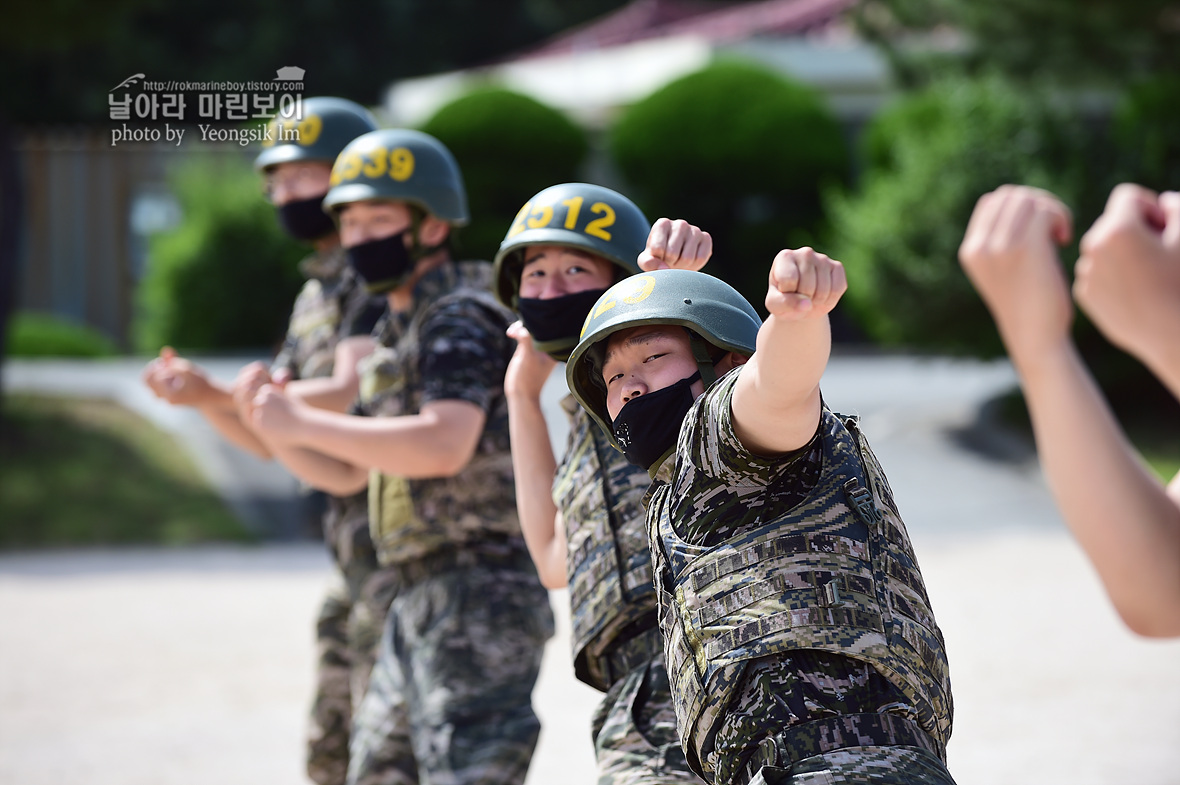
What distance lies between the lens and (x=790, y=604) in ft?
7.95

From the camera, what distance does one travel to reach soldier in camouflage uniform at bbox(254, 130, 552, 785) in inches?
157

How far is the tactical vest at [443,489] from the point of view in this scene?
167 inches

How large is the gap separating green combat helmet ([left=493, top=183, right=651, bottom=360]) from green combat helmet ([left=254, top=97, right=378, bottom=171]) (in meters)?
1.82

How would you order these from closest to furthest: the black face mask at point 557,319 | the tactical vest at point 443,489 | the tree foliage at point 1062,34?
the black face mask at point 557,319 → the tactical vest at point 443,489 → the tree foliage at point 1062,34

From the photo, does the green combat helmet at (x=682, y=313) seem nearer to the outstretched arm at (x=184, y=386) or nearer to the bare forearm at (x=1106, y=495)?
the bare forearm at (x=1106, y=495)

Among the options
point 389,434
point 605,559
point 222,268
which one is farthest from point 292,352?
point 222,268

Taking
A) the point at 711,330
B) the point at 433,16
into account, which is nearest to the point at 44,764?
the point at 711,330

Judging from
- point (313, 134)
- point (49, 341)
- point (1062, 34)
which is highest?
point (1062, 34)

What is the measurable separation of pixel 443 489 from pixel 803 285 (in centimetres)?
230

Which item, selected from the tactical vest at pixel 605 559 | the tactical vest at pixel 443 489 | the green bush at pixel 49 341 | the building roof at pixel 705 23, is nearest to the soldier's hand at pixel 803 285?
the tactical vest at pixel 605 559

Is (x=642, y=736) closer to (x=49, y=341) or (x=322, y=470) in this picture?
(x=322, y=470)

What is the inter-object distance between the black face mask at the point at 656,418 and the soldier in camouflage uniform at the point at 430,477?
1.36 metres

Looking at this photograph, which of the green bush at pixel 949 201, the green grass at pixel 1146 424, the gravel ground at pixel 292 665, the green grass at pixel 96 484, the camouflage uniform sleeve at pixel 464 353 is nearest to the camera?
the camouflage uniform sleeve at pixel 464 353

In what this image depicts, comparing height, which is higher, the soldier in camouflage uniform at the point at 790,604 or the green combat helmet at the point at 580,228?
the green combat helmet at the point at 580,228
